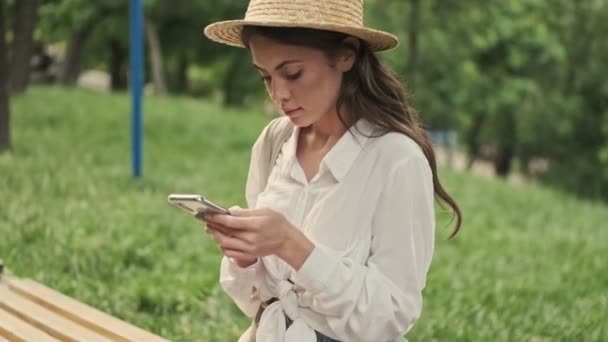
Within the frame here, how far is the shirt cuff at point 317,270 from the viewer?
6.68 ft

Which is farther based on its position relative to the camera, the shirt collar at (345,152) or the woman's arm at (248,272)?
the woman's arm at (248,272)

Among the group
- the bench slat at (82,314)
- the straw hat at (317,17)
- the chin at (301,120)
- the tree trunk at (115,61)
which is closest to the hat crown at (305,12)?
the straw hat at (317,17)

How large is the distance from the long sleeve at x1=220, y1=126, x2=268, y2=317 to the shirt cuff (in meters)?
0.30

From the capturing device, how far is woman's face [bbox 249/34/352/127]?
2.18m

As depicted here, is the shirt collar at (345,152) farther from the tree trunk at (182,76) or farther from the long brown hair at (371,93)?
the tree trunk at (182,76)

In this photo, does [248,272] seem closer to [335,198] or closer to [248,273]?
[248,273]

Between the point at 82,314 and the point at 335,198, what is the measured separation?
121 centimetres

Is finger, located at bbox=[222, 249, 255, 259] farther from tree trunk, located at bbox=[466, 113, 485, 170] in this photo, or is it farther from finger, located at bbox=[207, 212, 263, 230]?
tree trunk, located at bbox=[466, 113, 485, 170]

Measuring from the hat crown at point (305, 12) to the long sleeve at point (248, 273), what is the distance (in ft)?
1.49

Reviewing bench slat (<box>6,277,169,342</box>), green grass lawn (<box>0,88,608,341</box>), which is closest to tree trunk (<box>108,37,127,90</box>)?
green grass lawn (<box>0,88,608,341</box>)

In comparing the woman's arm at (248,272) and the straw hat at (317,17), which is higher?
the straw hat at (317,17)

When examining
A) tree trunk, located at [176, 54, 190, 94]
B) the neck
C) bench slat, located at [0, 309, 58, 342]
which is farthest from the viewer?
tree trunk, located at [176, 54, 190, 94]

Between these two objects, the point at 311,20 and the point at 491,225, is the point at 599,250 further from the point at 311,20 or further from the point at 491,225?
the point at 311,20

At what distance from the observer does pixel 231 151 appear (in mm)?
10805
